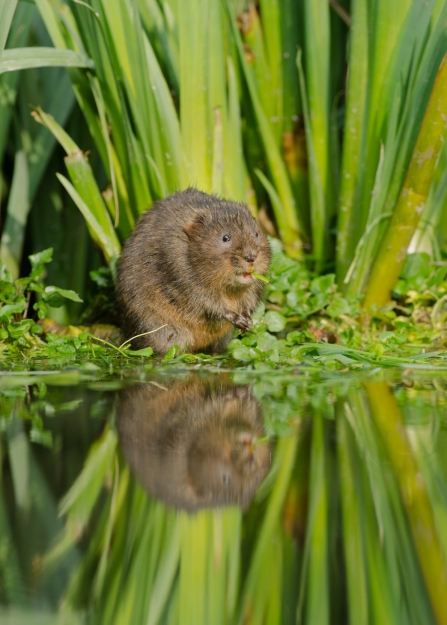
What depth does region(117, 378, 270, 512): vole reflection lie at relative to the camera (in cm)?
178

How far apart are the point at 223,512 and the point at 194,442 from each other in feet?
1.55

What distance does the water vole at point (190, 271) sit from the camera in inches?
151

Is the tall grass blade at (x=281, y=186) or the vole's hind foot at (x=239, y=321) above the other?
the tall grass blade at (x=281, y=186)

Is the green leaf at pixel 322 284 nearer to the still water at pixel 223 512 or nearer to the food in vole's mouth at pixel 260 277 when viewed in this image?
the food in vole's mouth at pixel 260 277

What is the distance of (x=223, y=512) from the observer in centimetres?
167

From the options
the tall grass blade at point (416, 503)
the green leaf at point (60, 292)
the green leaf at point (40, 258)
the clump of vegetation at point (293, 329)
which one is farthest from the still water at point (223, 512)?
the green leaf at point (40, 258)

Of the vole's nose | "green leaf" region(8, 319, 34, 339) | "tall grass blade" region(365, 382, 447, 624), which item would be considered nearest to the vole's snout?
the vole's nose

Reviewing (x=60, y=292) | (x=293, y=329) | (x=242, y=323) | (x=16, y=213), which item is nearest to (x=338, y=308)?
(x=293, y=329)

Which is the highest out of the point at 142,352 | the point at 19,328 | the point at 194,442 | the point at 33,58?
the point at 33,58

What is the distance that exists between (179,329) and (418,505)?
236 centimetres

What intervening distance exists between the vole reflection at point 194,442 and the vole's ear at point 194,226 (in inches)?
44.4

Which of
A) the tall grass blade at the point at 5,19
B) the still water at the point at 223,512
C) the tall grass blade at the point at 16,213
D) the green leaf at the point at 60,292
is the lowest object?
the still water at the point at 223,512

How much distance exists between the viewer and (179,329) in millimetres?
3945

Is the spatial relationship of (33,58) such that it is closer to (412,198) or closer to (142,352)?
(142,352)
